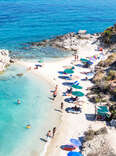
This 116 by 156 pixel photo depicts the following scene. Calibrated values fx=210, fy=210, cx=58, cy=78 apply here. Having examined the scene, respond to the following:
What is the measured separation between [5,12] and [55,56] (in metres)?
59.3

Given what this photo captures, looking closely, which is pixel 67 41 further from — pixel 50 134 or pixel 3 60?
pixel 50 134

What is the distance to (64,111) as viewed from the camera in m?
31.9

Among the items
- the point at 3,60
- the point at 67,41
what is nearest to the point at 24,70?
the point at 3,60

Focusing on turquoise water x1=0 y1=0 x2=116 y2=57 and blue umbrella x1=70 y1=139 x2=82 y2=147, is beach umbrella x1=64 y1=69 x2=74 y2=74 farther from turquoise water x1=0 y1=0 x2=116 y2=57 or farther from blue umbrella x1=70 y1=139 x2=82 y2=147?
blue umbrella x1=70 y1=139 x2=82 y2=147

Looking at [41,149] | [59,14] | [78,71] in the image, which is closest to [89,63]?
[78,71]

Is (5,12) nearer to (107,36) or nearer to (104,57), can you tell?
(107,36)

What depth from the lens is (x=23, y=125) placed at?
29.0 metres

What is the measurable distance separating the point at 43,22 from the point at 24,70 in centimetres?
4525

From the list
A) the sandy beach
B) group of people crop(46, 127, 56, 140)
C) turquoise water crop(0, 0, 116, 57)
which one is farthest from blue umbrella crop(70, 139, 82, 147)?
turquoise water crop(0, 0, 116, 57)

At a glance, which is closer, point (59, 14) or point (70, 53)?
point (70, 53)

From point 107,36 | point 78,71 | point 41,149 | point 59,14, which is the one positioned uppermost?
point 59,14

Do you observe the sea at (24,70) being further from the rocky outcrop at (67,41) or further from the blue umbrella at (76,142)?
the blue umbrella at (76,142)

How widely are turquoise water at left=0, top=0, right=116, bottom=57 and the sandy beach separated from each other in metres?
6.51

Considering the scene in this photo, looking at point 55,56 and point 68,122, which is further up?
point 55,56
